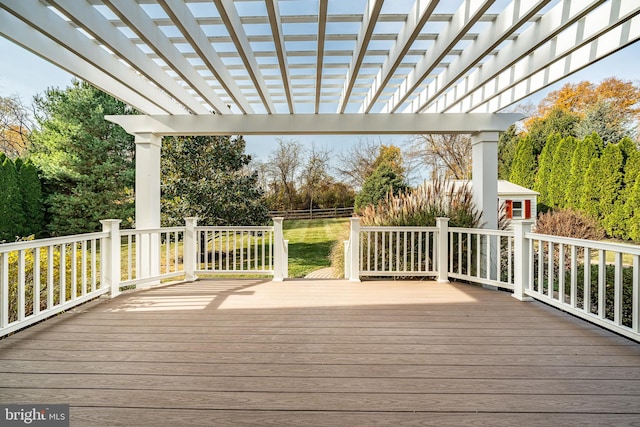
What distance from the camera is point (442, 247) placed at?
4.79 metres

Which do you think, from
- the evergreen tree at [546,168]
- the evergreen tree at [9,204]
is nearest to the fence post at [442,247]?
the evergreen tree at [546,168]

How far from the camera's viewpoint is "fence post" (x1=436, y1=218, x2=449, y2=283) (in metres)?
4.77

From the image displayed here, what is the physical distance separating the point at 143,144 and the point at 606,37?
5682 millimetres

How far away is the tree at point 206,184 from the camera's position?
8.27m

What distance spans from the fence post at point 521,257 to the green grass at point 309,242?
15.8 ft

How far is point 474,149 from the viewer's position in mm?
5152

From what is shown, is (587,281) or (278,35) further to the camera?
→ (587,281)

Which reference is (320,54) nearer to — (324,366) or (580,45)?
(580,45)

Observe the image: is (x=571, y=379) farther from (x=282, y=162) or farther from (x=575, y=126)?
(x=575, y=126)

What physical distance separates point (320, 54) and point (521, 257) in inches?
127

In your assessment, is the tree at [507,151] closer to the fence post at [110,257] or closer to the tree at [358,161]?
the tree at [358,161]

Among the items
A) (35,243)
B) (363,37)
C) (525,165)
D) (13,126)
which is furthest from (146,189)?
(525,165)

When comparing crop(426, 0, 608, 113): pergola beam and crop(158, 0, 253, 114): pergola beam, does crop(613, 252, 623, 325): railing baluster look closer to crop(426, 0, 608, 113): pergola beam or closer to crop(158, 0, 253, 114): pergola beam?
crop(426, 0, 608, 113): pergola beam

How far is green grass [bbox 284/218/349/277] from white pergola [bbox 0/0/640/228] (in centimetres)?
410
